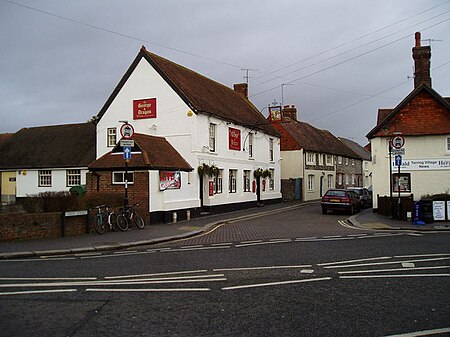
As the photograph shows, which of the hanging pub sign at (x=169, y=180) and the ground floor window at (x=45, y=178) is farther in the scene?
the ground floor window at (x=45, y=178)

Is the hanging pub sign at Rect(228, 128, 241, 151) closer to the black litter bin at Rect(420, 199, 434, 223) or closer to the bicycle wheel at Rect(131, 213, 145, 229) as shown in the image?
the bicycle wheel at Rect(131, 213, 145, 229)

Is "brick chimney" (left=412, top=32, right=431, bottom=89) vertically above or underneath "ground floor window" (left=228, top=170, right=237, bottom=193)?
above

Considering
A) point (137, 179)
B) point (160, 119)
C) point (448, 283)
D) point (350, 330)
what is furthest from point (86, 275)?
point (160, 119)

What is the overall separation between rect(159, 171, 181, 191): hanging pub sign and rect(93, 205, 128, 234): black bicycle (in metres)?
4.06

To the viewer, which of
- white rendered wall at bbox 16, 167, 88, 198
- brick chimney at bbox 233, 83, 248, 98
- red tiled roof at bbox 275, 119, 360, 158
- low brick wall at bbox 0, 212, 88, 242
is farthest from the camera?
red tiled roof at bbox 275, 119, 360, 158

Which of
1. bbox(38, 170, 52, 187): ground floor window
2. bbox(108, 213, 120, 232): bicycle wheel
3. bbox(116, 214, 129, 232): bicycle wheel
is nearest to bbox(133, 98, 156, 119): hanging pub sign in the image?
bbox(116, 214, 129, 232): bicycle wheel

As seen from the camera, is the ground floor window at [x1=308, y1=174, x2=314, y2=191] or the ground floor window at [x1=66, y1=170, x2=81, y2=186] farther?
the ground floor window at [x1=308, y1=174, x2=314, y2=191]

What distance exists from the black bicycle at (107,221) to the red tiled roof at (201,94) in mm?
9910

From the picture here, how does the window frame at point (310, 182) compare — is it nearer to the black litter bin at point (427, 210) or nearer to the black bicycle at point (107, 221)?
the black litter bin at point (427, 210)

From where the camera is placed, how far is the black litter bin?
69.3 feet

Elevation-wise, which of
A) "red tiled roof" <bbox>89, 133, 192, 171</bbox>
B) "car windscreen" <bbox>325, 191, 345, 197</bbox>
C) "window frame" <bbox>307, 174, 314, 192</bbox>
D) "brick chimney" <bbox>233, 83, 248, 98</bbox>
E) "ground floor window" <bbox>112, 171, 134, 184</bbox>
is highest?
"brick chimney" <bbox>233, 83, 248, 98</bbox>

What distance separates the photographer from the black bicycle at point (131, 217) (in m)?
19.4

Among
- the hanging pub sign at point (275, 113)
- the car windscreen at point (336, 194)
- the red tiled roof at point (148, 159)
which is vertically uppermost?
the hanging pub sign at point (275, 113)

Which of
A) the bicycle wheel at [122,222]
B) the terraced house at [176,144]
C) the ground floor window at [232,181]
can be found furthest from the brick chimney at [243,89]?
the bicycle wheel at [122,222]
